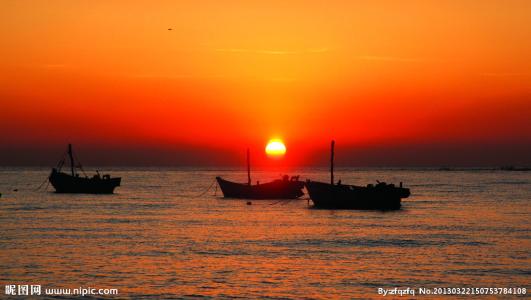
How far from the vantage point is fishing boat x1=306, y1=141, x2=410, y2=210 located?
247ft

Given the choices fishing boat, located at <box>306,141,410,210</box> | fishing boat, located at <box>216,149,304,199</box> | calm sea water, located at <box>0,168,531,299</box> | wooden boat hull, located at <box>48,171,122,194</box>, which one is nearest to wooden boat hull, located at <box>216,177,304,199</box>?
fishing boat, located at <box>216,149,304,199</box>

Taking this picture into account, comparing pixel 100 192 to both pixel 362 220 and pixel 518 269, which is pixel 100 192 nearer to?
pixel 362 220

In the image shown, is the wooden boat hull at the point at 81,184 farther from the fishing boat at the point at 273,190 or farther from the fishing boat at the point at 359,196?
the fishing boat at the point at 359,196

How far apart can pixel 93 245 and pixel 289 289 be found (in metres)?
17.3

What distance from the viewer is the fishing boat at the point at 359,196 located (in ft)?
247

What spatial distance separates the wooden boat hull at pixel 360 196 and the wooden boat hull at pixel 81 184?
1830 inches

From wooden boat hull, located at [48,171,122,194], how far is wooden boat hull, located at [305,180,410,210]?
46492mm

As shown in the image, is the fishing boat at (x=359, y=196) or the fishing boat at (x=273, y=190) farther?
the fishing boat at (x=273, y=190)

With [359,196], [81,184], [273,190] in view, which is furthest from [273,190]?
[81,184]

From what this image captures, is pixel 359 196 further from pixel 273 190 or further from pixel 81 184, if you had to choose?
pixel 81 184

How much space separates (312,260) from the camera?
3659 centimetres

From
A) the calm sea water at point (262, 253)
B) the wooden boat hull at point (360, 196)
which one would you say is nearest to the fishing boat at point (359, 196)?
the wooden boat hull at point (360, 196)

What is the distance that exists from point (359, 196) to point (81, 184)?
51.8 metres

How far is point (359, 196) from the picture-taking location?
7538 centimetres
